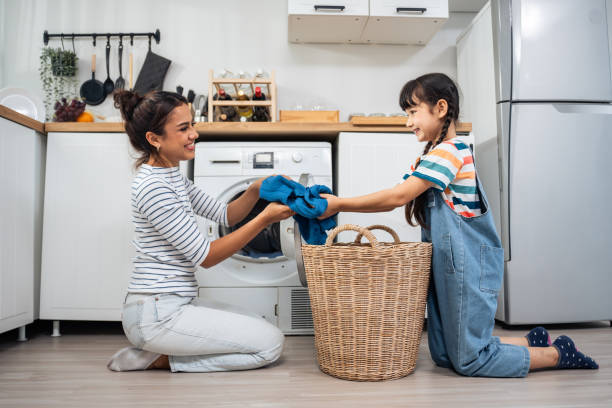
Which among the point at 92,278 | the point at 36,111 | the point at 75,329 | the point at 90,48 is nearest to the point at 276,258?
the point at 92,278

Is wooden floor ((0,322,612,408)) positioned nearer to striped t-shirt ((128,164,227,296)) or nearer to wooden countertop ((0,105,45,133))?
striped t-shirt ((128,164,227,296))

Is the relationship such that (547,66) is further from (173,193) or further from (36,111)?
(36,111)

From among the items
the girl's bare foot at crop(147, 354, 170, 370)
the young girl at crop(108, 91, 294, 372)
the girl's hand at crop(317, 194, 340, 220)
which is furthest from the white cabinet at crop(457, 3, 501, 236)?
the girl's bare foot at crop(147, 354, 170, 370)

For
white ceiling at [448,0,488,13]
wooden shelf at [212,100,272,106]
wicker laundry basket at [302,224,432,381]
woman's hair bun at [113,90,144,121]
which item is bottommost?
wicker laundry basket at [302,224,432,381]

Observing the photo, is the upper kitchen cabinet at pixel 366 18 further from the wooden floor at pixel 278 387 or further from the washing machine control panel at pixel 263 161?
the wooden floor at pixel 278 387

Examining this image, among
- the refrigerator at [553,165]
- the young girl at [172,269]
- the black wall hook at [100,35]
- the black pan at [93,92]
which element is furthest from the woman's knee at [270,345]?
the black wall hook at [100,35]

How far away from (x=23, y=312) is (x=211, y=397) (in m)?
1.07

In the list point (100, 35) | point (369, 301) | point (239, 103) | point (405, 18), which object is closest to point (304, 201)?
point (369, 301)

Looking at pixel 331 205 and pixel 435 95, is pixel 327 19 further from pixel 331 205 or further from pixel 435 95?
pixel 331 205

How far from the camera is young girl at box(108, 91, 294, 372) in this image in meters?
1.37

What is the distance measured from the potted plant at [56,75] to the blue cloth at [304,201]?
1771 mm

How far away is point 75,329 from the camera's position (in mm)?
2074

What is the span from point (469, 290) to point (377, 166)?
83 cm

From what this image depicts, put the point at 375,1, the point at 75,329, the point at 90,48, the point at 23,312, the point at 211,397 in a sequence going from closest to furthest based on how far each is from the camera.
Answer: the point at 211,397 < the point at 23,312 < the point at 75,329 < the point at 375,1 < the point at 90,48
